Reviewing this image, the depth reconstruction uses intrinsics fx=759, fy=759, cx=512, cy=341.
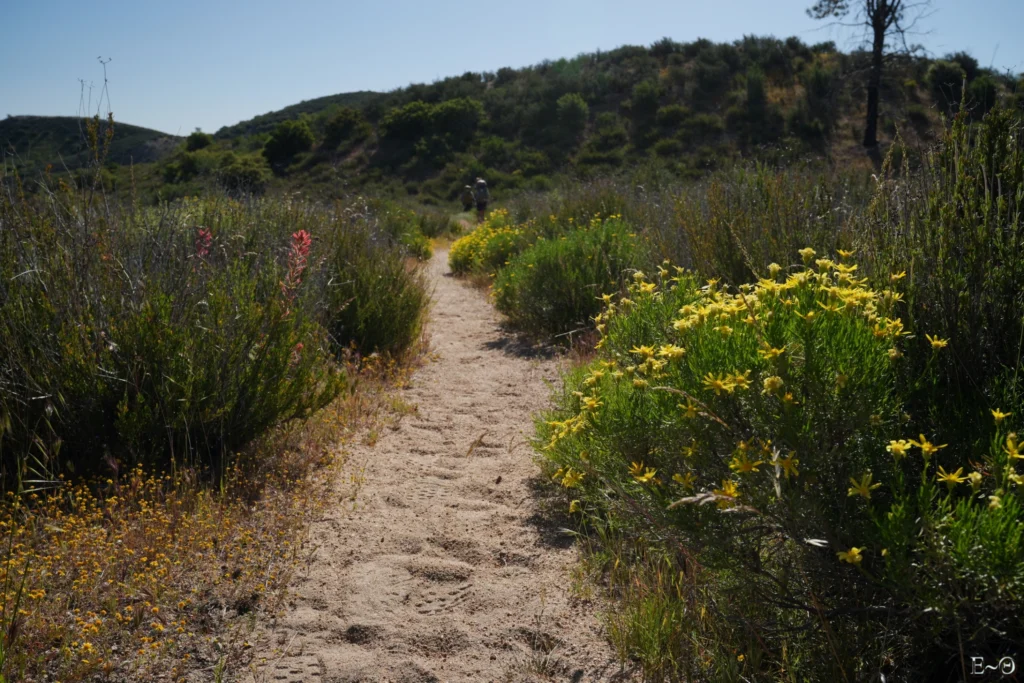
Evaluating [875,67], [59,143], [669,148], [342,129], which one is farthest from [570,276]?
[342,129]

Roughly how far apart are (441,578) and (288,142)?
3687cm

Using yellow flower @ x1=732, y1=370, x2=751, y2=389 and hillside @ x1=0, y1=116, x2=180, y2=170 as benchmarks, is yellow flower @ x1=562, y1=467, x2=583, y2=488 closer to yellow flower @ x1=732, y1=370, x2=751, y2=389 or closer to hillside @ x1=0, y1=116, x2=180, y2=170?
yellow flower @ x1=732, y1=370, x2=751, y2=389

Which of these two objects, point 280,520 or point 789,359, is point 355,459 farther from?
point 789,359

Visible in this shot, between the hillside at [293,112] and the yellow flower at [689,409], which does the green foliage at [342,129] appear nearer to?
the hillside at [293,112]

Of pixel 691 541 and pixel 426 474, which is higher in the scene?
pixel 691 541

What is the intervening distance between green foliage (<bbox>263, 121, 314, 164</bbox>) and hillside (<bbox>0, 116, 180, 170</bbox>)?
4.41 m

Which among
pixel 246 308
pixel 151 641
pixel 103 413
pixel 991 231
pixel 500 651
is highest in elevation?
pixel 991 231

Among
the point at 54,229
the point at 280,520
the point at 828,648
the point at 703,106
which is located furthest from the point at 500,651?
the point at 703,106

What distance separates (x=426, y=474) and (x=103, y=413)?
5.43ft

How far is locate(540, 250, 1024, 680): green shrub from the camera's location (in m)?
1.69

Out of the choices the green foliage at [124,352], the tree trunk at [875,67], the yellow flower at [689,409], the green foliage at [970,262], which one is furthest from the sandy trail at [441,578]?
the tree trunk at [875,67]

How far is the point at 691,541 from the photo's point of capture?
2.17m

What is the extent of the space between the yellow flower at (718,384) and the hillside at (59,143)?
122 inches

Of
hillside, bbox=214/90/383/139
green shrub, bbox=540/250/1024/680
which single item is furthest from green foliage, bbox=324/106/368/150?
green shrub, bbox=540/250/1024/680
